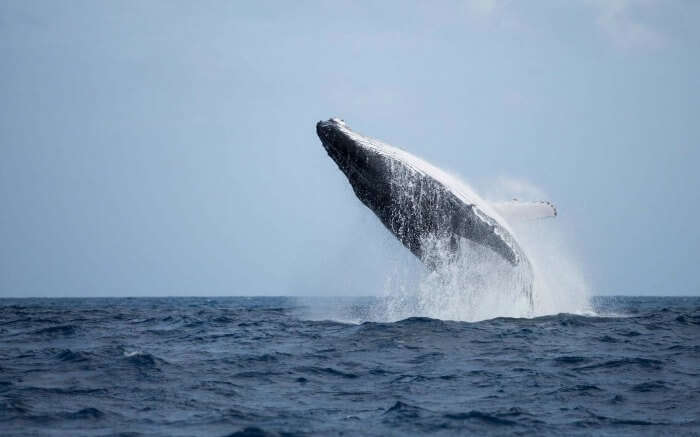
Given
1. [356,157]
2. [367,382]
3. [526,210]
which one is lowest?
[367,382]

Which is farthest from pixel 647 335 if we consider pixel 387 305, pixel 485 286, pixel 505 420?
pixel 505 420

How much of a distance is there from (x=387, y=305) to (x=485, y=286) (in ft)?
8.85

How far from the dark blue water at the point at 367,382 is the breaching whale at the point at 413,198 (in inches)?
66.1

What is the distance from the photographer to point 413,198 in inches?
554

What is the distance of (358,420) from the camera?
7.54 meters

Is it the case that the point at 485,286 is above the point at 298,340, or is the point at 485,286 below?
above

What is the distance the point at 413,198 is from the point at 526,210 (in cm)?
335

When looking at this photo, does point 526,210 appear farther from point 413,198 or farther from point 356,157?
point 356,157

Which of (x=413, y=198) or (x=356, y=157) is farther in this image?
(x=413, y=198)

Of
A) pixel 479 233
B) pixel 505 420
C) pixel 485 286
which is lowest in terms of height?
pixel 505 420

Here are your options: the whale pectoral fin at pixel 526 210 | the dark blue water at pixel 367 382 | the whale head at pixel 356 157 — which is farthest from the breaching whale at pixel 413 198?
the dark blue water at pixel 367 382

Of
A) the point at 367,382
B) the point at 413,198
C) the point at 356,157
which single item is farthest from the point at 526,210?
the point at 367,382

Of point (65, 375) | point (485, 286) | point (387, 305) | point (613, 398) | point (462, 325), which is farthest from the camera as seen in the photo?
point (387, 305)

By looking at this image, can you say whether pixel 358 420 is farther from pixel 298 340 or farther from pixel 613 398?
pixel 298 340
